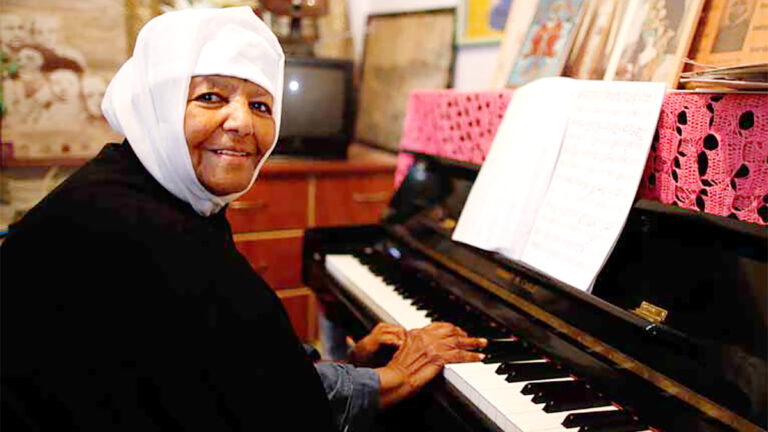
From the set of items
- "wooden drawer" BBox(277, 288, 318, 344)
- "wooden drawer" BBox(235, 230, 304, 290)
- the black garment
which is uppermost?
the black garment

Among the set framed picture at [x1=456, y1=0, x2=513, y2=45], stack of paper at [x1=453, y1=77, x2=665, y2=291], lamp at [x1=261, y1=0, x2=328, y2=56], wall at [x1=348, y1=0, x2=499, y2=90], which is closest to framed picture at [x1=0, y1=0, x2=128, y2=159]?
lamp at [x1=261, y1=0, x2=328, y2=56]

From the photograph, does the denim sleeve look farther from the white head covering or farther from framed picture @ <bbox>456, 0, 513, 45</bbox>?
framed picture @ <bbox>456, 0, 513, 45</bbox>

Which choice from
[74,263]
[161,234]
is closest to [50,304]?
[74,263]

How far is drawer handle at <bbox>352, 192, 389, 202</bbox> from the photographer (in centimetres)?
313

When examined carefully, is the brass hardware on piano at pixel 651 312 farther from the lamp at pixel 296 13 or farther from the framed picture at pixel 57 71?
the framed picture at pixel 57 71

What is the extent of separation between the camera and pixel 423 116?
2143mm

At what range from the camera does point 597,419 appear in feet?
3.42

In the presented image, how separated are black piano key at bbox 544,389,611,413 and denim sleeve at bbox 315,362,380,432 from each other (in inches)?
15.7

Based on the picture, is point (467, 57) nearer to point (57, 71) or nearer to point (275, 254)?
point (275, 254)

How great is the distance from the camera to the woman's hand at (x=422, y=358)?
1285 mm

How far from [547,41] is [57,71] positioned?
94.5 inches

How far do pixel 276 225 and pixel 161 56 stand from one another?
194cm

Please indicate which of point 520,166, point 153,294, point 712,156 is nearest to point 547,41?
point 520,166

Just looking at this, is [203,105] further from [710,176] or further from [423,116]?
[423,116]
